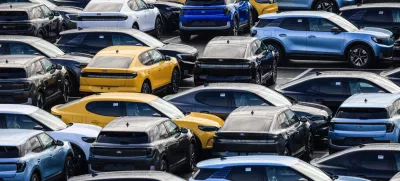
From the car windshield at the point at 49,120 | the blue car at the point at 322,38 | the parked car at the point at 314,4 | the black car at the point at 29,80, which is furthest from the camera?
the parked car at the point at 314,4

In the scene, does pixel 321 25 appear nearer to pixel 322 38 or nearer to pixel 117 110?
pixel 322 38

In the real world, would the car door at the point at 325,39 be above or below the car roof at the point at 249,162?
below

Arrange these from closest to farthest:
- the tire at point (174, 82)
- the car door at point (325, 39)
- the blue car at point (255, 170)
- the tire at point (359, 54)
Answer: the blue car at point (255, 170) → the tire at point (174, 82) → the tire at point (359, 54) → the car door at point (325, 39)

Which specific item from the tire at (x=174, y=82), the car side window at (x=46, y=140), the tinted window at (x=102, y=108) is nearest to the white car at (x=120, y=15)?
the tire at (x=174, y=82)

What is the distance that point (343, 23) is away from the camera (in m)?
38.7

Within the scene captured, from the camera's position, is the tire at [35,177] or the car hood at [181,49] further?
the car hood at [181,49]

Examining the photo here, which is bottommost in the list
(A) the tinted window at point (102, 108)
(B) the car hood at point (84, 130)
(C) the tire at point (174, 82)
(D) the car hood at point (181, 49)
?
(C) the tire at point (174, 82)

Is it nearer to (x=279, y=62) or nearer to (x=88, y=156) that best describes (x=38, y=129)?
(x=88, y=156)

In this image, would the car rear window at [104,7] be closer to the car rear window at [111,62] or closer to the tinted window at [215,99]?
the car rear window at [111,62]

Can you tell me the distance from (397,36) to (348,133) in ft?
47.1

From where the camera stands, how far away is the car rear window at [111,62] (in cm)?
3284

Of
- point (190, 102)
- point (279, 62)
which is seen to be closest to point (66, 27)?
point (279, 62)

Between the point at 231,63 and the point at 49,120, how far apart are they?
733 cm

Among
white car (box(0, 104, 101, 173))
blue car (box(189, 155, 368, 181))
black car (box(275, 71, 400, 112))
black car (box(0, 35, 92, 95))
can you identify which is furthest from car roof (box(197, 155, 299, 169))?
black car (box(0, 35, 92, 95))
